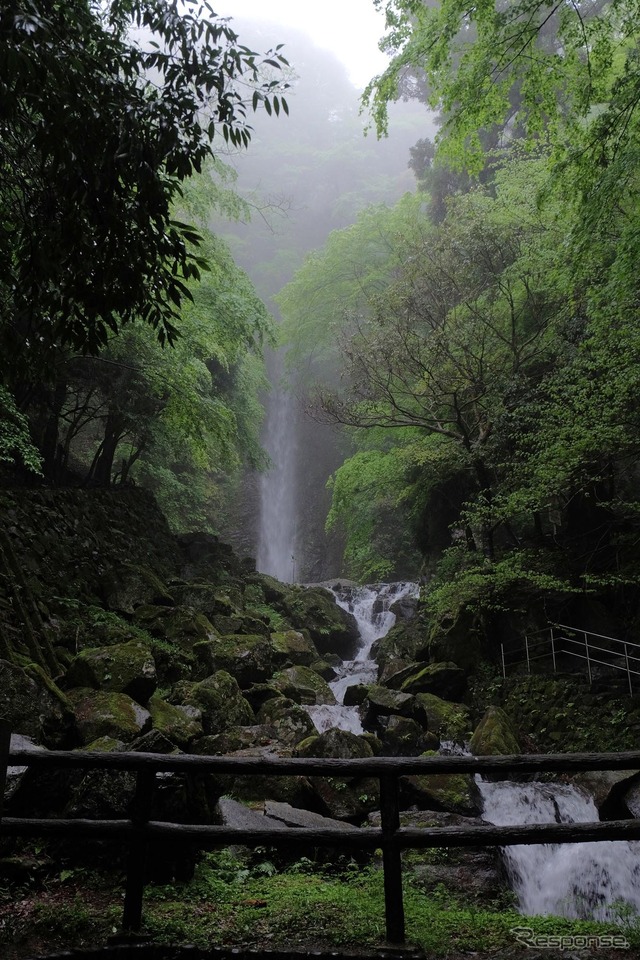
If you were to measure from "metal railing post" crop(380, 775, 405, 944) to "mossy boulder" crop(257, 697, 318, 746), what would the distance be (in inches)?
203

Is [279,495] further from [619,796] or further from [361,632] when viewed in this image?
[619,796]

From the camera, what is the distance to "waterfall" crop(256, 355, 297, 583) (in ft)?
102

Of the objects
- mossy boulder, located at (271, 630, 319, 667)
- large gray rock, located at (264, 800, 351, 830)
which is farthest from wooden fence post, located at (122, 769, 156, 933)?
mossy boulder, located at (271, 630, 319, 667)

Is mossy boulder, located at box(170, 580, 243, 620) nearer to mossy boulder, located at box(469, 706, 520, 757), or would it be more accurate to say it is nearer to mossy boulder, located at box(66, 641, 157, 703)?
mossy boulder, located at box(66, 641, 157, 703)

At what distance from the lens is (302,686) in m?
11.4

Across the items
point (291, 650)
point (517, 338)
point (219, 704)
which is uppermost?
point (517, 338)

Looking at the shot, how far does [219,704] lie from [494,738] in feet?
12.9

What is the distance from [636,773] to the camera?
6457 mm

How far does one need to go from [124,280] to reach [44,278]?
0.45 m

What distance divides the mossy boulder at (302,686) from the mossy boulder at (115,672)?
3.37 m

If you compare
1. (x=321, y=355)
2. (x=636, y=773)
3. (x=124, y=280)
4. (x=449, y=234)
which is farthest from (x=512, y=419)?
(x=321, y=355)

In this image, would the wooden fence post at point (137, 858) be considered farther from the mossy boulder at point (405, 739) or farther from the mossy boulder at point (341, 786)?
the mossy boulder at point (405, 739)

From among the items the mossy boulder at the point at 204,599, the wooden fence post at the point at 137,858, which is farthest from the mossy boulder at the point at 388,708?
the wooden fence post at the point at 137,858

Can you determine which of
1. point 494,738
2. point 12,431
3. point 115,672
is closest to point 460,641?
point 494,738
